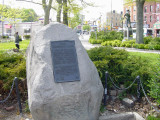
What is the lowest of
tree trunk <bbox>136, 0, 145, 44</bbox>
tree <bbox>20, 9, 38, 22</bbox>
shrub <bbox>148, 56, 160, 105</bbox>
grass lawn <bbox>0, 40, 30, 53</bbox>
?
shrub <bbox>148, 56, 160, 105</bbox>

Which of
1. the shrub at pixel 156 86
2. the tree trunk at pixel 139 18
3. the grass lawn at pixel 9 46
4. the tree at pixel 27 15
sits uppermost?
the tree at pixel 27 15

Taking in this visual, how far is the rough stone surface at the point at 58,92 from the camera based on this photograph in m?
3.73

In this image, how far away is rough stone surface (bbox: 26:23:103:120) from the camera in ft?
12.2

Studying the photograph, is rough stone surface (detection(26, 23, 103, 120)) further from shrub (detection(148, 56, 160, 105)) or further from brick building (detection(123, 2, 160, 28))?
brick building (detection(123, 2, 160, 28))

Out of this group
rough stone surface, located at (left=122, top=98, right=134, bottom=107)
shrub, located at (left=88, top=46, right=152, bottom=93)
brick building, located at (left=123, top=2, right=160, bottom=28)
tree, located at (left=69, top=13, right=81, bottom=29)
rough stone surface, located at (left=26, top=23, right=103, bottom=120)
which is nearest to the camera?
rough stone surface, located at (left=26, top=23, right=103, bottom=120)

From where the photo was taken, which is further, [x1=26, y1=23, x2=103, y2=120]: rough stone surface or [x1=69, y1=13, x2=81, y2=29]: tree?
[x1=69, y1=13, x2=81, y2=29]: tree

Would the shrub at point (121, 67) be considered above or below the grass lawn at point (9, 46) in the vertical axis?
below

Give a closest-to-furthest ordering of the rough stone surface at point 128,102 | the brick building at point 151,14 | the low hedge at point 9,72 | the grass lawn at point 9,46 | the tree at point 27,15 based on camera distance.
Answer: the rough stone surface at point 128,102 → the low hedge at point 9,72 → the grass lawn at point 9,46 → the tree at point 27,15 → the brick building at point 151,14

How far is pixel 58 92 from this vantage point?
3.79 m

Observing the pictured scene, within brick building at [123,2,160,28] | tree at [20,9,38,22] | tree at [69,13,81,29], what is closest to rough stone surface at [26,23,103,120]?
tree at [20,9,38,22]

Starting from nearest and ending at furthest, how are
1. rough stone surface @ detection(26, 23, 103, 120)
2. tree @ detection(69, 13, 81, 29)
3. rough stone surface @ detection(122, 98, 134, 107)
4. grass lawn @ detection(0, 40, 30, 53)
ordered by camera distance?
rough stone surface @ detection(26, 23, 103, 120), rough stone surface @ detection(122, 98, 134, 107), grass lawn @ detection(0, 40, 30, 53), tree @ detection(69, 13, 81, 29)

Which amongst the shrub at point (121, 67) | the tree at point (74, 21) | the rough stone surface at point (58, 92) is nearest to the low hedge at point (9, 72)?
the rough stone surface at point (58, 92)

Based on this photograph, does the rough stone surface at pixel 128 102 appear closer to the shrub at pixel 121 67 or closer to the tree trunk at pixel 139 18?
the shrub at pixel 121 67

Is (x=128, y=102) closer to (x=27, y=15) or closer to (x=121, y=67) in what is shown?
(x=121, y=67)
